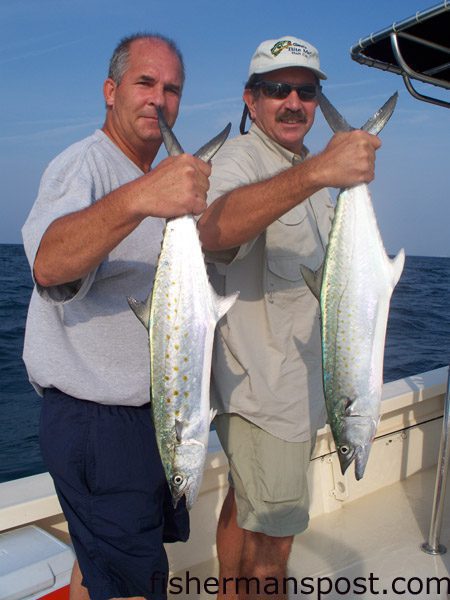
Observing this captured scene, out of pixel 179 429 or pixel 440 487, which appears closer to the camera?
pixel 179 429

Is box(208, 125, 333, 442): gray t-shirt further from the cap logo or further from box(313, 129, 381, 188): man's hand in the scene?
box(313, 129, 381, 188): man's hand

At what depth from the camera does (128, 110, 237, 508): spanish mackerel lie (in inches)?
66.5

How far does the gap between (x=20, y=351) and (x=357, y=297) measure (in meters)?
9.83

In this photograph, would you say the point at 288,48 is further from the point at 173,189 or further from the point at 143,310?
the point at 143,310

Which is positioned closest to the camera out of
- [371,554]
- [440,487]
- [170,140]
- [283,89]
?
[170,140]

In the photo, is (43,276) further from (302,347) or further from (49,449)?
(302,347)

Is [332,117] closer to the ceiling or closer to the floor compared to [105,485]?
closer to the ceiling

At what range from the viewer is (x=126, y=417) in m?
2.11

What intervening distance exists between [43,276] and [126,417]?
64cm

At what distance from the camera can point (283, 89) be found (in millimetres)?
2424

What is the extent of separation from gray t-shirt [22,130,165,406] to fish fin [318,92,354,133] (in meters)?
0.69

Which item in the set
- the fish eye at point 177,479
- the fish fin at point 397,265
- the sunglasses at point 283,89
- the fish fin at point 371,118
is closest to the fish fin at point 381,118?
the fish fin at point 371,118

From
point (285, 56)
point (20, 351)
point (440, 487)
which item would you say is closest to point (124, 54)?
point (285, 56)

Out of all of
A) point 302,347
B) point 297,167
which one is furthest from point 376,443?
point 297,167
